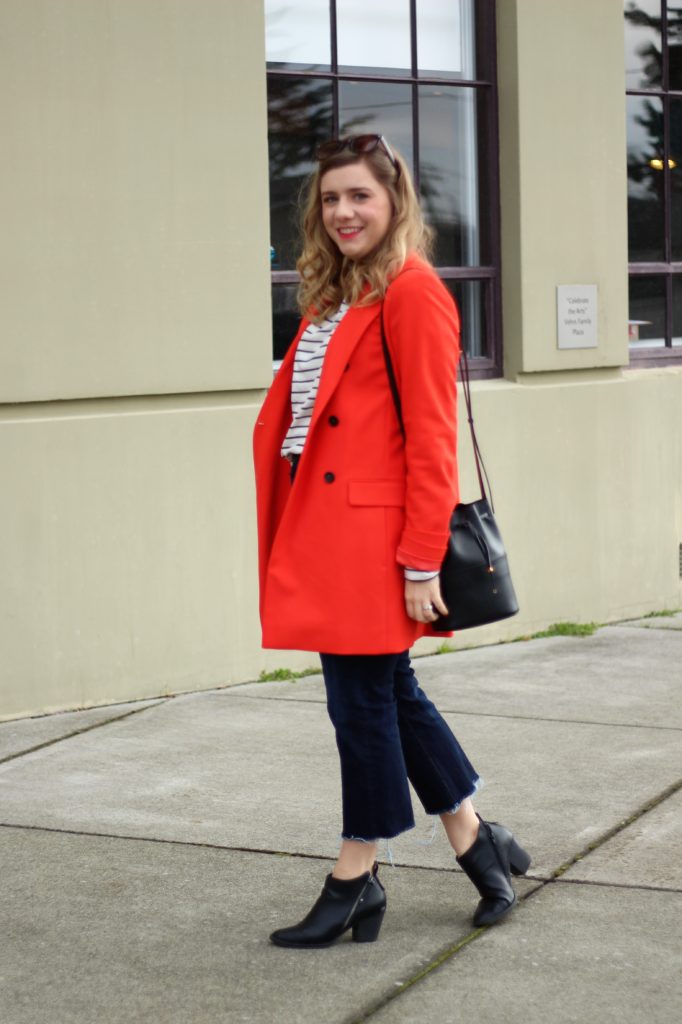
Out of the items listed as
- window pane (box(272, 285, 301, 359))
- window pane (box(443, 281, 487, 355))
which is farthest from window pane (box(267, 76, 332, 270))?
window pane (box(443, 281, 487, 355))

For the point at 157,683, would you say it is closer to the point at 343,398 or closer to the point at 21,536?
the point at 21,536

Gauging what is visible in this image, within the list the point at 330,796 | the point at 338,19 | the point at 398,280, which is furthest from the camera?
the point at 338,19

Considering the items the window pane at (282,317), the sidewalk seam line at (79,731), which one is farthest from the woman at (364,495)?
the window pane at (282,317)

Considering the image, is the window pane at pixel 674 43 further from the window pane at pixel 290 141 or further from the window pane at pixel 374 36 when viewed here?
the window pane at pixel 290 141

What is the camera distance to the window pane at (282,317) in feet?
23.9

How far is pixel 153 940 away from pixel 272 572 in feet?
3.17

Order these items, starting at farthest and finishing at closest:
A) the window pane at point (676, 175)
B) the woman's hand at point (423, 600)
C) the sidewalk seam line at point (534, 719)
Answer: the window pane at point (676, 175) → the sidewalk seam line at point (534, 719) → the woman's hand at point (423, 600)

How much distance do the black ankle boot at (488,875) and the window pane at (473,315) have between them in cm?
428

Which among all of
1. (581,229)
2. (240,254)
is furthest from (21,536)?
(581,229)

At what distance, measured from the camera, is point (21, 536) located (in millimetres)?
6367

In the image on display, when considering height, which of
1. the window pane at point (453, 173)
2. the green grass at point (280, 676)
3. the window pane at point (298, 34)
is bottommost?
the green grass at point (280, 676)

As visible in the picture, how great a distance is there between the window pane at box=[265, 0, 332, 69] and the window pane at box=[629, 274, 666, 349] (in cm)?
234

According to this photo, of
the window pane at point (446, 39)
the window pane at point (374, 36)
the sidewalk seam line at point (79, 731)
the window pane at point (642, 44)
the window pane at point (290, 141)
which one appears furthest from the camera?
the window pane at point (642, 44)

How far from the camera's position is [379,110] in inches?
302
